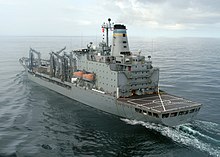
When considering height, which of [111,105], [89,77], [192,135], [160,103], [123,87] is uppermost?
[89,77]

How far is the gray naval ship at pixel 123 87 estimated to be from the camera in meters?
28.8

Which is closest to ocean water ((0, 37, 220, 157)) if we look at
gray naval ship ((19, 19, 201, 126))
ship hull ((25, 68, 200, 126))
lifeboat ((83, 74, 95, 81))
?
ship hull ((25, 68, 200, 126))

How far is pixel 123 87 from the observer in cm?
3347

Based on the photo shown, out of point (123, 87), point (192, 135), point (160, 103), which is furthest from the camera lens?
point (123, 87)

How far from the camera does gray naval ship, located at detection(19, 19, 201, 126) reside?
2880 cm

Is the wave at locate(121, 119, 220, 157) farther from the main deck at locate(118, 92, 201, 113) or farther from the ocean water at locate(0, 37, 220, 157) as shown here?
the main deck at locate(118, 92, 201, 113)

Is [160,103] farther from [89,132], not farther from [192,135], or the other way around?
[89,132]

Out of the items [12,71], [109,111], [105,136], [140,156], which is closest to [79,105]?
[109,111]

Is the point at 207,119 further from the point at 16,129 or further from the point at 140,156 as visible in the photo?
the point at 16,129

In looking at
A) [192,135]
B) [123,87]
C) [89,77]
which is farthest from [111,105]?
[192,135]

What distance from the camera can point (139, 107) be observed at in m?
29.0

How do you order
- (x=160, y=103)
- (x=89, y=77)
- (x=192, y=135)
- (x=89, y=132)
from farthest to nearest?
(x=89, y=77), (x=160, y=103), (x=89, y=132), (x=192, y=135)

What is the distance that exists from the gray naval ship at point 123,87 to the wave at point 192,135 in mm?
727

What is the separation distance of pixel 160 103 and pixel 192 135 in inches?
228
